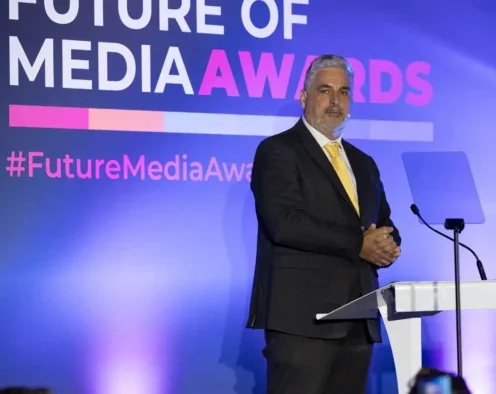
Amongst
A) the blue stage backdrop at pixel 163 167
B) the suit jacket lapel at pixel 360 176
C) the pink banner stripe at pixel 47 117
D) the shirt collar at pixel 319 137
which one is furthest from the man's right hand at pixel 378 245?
the pink banner stripe at pixel 47 117

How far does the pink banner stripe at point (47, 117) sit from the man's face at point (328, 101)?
1205 millimetres

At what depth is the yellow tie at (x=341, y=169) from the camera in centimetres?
283

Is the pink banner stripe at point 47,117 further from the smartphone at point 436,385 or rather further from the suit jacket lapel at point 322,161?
the smartphone at point 436,385

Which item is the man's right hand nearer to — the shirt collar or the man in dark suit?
the man in dark suit

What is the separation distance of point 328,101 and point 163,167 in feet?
3.73

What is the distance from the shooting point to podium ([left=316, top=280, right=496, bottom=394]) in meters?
2.33

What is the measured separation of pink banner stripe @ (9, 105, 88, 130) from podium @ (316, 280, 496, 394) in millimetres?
1686

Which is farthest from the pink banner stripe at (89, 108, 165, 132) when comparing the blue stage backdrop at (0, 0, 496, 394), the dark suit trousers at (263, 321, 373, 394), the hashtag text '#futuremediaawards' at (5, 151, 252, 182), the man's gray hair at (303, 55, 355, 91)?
the dark suit trousers at (263, 321, 373, 394)

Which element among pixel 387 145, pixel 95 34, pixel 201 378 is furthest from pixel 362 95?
pixel 201 378

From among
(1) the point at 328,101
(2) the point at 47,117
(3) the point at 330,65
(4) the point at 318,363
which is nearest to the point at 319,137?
(1) the point at 328,101

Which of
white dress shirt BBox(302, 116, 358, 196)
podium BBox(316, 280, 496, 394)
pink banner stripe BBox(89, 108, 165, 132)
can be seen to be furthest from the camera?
pink banner stripe BBox(89, 108, 165, 132)

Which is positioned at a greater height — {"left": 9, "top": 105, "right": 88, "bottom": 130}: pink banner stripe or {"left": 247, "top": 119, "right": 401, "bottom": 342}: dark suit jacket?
{"left": 9, "top": 105, "right": 88, "bottom": 130}: pink banner stripe

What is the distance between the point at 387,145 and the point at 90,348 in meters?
1.81

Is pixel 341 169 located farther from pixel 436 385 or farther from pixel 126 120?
pixel 436 385
